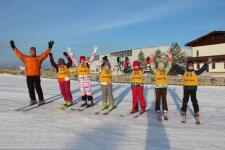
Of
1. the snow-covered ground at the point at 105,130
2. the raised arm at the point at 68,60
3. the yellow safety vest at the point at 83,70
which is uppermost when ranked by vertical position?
the raised arm at the point at 68,60

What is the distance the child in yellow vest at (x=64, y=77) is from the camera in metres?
11.9

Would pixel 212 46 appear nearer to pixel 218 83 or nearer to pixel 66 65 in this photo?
pixel 218 83

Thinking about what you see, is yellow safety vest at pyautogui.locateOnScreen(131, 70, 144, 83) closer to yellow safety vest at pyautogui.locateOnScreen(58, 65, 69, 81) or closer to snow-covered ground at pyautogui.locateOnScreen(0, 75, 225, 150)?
snow-covered ground at pyautogui.locateOnScreen(0, 75, 225, 150)

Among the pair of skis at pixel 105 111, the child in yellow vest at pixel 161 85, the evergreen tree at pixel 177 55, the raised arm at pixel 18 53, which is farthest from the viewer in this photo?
the evergreen tree at pixel 177 55

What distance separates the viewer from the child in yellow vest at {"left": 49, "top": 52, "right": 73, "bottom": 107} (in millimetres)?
11859

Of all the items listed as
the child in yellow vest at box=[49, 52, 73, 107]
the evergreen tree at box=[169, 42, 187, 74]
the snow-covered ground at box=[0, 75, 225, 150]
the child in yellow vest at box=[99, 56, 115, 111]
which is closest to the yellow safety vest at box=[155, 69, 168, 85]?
the snow-covered ground at box=[0, 75, 225, 150]

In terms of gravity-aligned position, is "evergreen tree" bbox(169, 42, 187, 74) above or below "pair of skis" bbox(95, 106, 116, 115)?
above

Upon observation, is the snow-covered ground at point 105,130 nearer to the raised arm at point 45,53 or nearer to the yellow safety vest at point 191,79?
the yellow safety vest at point 191,79

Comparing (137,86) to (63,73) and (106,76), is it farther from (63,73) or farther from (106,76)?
(63,73)

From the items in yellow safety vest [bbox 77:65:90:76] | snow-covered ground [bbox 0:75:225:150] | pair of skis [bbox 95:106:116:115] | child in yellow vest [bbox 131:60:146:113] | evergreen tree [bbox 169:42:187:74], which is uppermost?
evergreen tree [bbox 169:42:187:74]

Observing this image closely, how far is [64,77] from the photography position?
38.9ft

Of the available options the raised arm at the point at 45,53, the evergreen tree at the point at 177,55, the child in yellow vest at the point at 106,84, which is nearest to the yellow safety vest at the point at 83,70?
the child in yellow vest at the point at 106,84

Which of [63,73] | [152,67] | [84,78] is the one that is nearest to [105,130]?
[152,67]

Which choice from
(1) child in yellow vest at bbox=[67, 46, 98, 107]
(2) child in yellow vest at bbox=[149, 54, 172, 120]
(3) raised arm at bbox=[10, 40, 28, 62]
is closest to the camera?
(2) child in yellow vest at bbox=[149, 54, 172, 120]
